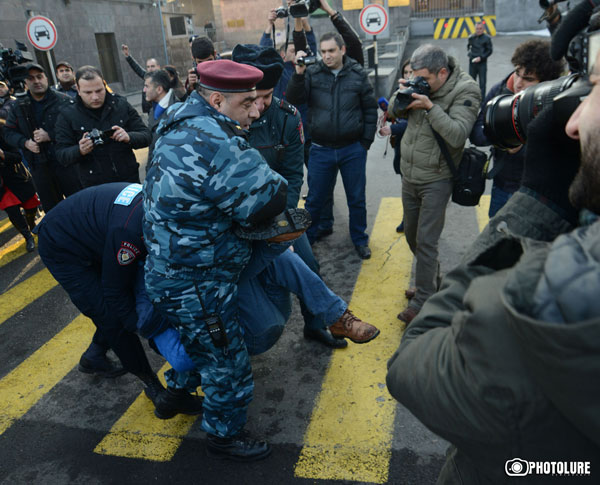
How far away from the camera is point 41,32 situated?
8727 millimetres

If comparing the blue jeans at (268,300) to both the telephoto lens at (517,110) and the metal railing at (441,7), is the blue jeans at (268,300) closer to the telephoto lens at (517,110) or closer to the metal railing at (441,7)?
the telephoto lens at (517,110)

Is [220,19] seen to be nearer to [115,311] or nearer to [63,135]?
[63,135]

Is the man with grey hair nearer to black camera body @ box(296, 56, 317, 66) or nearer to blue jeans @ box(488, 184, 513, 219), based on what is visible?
blue jeans @ box(488, 184, 513, 219)

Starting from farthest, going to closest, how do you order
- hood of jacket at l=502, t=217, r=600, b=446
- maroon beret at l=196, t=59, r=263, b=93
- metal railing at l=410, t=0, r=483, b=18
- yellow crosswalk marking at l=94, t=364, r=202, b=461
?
metal railing at l=410, t=0, r=483, b=18 < yellow crosswalk marking at l=94, t=364, r=202, b=461 < maroon beret at l=196, t=59, r=263, b=93 < hood of jacket at l=502, t=217, r=600, b=446

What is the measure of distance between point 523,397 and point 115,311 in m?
2.47

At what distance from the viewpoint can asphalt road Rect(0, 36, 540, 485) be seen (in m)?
2.70

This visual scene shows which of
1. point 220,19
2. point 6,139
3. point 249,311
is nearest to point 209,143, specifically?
point 249,311

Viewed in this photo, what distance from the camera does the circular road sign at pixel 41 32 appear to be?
8.68 metres

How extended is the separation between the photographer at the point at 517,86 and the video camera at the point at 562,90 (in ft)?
3.70

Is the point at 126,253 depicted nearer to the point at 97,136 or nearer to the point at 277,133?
the point at 277,133

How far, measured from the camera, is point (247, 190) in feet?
7.19

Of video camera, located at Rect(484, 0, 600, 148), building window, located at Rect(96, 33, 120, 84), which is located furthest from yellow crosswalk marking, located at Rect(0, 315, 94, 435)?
building window, located at Rect(96, 33, 120, 84)

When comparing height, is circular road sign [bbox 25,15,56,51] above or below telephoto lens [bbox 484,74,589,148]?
above

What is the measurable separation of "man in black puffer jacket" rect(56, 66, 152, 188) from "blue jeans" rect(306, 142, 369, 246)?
5.62 ft
